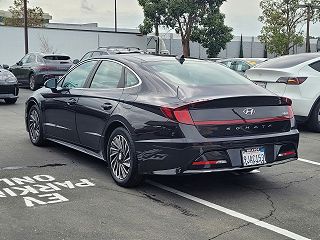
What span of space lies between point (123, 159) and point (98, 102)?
0.91 m

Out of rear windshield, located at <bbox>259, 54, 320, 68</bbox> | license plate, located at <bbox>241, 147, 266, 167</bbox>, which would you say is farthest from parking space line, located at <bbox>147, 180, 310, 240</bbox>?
rear windshield, located at <bbox>259, 54, 320, 68</bbox>

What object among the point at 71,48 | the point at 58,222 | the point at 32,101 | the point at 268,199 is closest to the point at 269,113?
the point at 268,199

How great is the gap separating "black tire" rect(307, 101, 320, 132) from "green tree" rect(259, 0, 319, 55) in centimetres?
3285

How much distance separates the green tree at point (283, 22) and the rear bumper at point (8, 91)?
30835 mm

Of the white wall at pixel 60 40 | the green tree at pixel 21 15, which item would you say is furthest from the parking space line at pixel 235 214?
the green tree at pixel 21 15

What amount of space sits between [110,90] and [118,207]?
1.72 meters

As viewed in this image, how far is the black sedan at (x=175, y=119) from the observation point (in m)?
5.18

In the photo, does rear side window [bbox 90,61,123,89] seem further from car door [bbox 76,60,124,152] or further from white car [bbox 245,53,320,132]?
white car [bbox 245,53,320,132]

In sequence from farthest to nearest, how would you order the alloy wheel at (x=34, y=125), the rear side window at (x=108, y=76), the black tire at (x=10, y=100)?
the black tire at (x=10, y=100) < the alloy wheel at (x=34, y=125) < the rear side window at (x=108, y=76)

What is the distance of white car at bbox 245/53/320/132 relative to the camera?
31.8ft

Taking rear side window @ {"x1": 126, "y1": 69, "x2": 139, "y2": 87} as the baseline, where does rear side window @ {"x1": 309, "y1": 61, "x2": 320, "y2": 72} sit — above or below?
above

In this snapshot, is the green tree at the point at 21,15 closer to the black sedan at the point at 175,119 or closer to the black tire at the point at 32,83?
the black tire at the point at 32,83

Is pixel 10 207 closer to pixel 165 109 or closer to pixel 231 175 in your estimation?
pixel 165 109

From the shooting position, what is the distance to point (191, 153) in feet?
16.7
